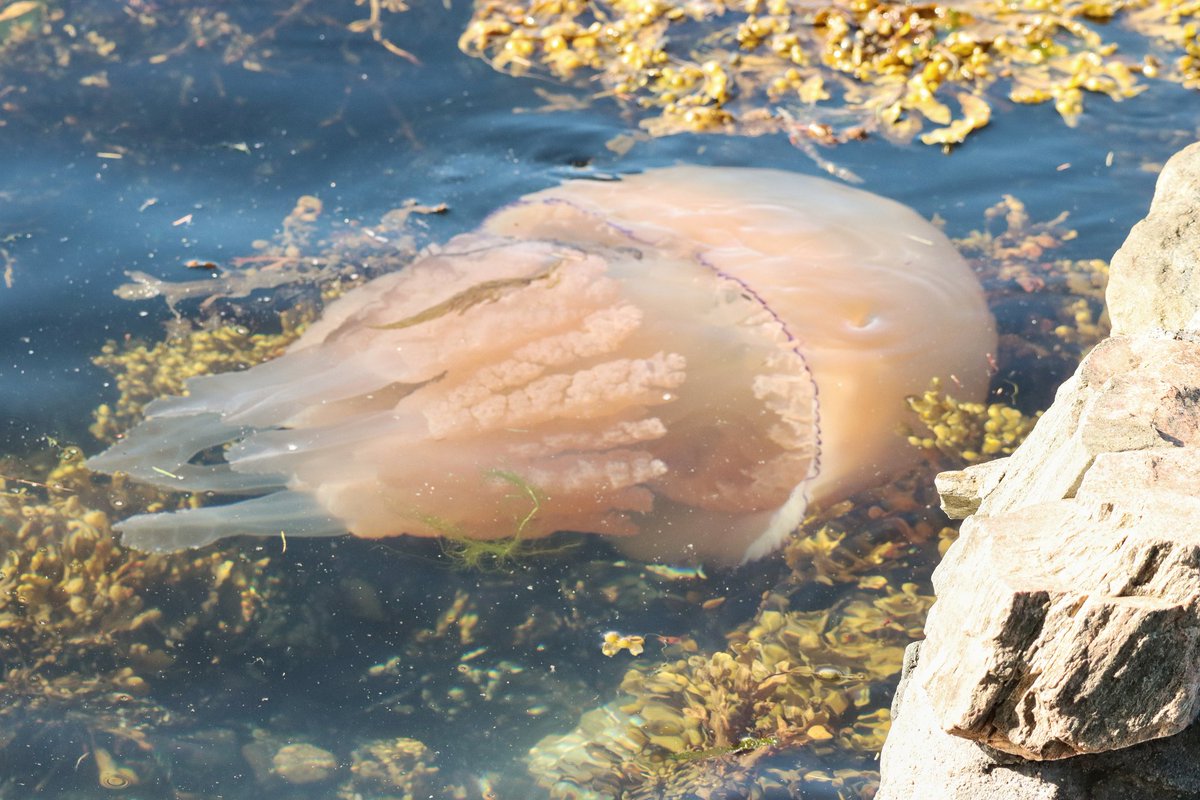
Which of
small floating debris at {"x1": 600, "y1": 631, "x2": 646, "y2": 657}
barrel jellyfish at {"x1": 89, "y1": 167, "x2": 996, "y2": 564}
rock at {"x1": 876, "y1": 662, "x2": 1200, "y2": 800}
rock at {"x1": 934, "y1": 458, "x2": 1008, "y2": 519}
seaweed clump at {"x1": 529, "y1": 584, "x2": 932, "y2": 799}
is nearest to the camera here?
rock at {"x1": 876, "y1": 662, "x2": 1200, "y2": 800}

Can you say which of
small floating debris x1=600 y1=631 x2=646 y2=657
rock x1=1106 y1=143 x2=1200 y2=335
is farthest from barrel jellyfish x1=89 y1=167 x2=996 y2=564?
rock x1=1106 y1=143 x2=1200 y2=335

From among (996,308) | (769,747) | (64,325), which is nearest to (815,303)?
(996,308)

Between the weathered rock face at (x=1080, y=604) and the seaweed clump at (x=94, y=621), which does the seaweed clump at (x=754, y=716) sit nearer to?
the weathered rock face at (x=1080, y=604)

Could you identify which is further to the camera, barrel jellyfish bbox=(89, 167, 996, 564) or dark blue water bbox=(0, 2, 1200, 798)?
barrel jellyfish bbox=(89, 167, 996, 564)

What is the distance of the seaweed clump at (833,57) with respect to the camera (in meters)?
5.48

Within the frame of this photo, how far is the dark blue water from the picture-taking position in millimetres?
3248

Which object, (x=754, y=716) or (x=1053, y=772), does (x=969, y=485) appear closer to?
(x=1053, y=772)

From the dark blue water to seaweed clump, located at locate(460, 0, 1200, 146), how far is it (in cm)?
17

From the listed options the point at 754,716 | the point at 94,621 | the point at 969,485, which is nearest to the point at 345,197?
the point at 94,621

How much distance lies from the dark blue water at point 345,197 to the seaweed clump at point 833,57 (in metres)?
0.17

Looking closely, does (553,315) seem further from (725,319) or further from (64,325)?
(64,325)

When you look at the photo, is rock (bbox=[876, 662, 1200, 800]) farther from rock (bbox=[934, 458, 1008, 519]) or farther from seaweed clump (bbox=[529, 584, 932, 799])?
seaweed clump (bbox=[529, 584, 932, 799])

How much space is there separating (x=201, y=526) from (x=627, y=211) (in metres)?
2.25

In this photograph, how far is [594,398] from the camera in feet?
12.2
